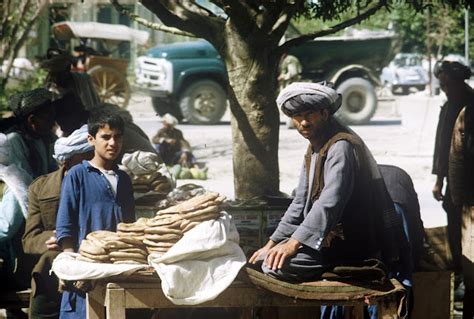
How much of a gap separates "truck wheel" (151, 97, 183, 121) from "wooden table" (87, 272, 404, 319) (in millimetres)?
18877

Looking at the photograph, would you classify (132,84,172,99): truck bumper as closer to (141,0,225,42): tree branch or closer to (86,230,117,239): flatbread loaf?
(141,0,225,42): tree branch

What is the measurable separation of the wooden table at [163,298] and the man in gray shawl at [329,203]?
0.38ft

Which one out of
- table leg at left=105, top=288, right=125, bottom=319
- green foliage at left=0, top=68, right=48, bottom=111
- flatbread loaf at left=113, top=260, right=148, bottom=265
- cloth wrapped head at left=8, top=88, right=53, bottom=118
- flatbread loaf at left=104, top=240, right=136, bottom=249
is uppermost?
cloth wrapped head at left=8, top=88, right=53, bottom=118

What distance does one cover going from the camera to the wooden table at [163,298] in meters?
5.06

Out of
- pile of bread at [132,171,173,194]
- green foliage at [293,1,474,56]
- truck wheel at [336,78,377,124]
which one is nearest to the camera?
pile of bread at [132,171,173,194]

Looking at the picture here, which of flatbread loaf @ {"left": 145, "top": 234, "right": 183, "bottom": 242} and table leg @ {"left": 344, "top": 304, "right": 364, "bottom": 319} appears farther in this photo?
table leg @ {"left": 344, "top": 304, "right": 364, "bottom": 319}

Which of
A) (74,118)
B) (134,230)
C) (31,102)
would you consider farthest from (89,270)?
(74,118)

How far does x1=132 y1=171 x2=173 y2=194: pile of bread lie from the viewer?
7.54 metres

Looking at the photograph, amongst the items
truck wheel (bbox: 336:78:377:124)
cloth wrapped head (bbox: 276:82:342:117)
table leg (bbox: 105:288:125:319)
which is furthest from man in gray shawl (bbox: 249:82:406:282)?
truck wheel (bbox: 336:78:377:124)

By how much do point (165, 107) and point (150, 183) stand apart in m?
17.1

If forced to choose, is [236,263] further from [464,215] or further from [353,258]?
[464,215]

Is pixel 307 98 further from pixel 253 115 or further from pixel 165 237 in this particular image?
pixel 253 115

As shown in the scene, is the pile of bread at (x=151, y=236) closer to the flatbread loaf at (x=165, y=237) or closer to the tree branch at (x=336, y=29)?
the flatbread loaf at (x=165, y=237)

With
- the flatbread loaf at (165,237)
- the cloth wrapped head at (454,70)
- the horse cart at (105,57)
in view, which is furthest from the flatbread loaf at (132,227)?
the horse cart at (105,57)
